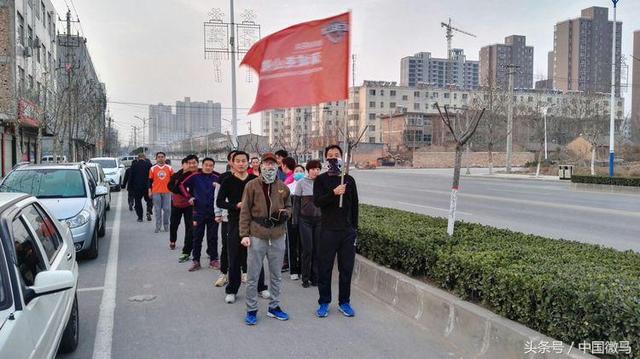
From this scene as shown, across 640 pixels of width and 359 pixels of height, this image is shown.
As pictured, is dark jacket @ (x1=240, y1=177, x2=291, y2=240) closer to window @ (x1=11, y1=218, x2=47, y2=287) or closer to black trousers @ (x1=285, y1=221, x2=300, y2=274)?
black trousers @ (x1=285, y1=221, x2=300, y2=274)

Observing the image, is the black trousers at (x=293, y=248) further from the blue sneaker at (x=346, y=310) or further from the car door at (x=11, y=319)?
the car door at (x=11, y=319)

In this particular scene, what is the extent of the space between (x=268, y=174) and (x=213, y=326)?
1.69 metres

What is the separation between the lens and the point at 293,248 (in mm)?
7953

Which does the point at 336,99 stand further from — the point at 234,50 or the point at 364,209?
the point at 234,50

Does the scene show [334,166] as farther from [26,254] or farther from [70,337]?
[26,254]

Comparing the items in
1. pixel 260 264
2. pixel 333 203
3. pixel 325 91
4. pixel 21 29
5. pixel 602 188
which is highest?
pixel 21 29

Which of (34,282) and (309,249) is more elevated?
(34,282)

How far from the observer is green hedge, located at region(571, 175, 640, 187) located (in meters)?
26.5

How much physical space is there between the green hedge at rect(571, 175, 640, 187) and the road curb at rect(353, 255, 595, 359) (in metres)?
24.4

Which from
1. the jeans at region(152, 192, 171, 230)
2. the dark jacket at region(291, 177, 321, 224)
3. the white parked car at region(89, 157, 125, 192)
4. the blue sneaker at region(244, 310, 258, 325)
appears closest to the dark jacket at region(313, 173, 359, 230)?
the blue sneaker at region(244, 310, 258, 325)

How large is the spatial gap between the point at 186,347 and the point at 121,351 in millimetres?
579

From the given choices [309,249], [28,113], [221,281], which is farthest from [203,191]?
[28,113]

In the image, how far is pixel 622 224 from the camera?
14.2 metres

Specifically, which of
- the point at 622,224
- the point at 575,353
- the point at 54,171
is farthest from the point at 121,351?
the point at 622,224
